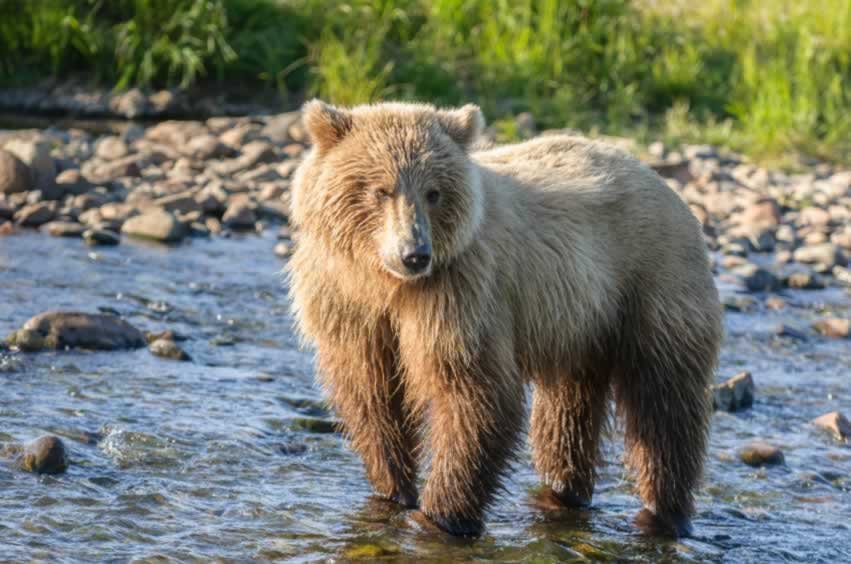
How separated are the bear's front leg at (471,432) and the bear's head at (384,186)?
418 mm

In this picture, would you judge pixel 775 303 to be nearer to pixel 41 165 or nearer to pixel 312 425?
pixel 312 425

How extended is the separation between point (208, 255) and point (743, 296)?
3461mm

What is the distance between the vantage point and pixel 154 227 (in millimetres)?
9352

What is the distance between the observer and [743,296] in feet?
31.1

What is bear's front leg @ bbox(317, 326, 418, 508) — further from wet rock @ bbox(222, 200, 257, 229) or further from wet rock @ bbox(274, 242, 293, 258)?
wet rock @ bbox(222, 200, 257, 229)

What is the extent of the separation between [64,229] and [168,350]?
8.16ft

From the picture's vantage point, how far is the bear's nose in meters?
4.62

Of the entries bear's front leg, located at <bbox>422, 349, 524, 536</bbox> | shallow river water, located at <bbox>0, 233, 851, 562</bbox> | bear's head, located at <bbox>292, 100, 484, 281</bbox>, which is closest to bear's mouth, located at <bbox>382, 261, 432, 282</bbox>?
bear's head, located at <bbox>292, 100, 484, 281</bbox>

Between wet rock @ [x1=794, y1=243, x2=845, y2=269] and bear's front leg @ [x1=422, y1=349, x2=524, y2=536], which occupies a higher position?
bear's front leg @ [x1=422, y1=349, x2=524, y2=536]

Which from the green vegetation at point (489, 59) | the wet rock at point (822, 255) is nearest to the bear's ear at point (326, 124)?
the wet rock at point (822, 255)

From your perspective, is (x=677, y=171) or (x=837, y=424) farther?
(x=677, y=171)

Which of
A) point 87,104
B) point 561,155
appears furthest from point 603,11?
point 561,155

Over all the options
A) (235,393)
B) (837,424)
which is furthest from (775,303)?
(235,393)

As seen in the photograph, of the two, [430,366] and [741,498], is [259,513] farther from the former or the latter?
[741,498]
